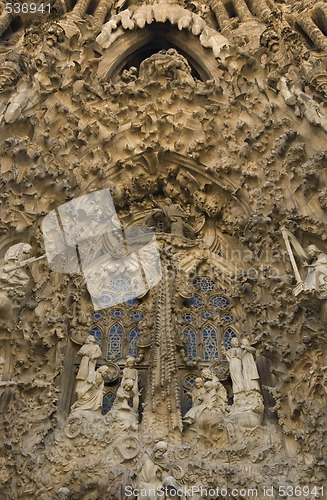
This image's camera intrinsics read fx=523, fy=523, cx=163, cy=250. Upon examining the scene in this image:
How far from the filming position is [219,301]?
346 inches

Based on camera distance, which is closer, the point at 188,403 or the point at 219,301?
the point at 188,403

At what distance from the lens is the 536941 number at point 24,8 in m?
11.6

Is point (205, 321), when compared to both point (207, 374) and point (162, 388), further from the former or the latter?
point (162, 388)

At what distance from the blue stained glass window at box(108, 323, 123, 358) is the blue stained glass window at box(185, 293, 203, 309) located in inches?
48.2

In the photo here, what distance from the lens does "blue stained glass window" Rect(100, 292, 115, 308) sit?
8594mm

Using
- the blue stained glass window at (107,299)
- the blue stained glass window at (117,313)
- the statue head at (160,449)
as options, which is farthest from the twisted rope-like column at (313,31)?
the statue head at (160,449)

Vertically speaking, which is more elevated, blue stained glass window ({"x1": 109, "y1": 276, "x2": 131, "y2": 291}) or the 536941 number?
the 536941 number

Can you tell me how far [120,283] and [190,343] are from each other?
67.8 inches

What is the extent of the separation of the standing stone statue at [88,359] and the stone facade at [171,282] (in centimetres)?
2

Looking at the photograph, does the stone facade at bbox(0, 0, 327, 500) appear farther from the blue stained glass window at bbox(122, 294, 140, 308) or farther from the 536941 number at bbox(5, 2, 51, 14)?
the 536941 number at bbox(5, 2, 51, 14)

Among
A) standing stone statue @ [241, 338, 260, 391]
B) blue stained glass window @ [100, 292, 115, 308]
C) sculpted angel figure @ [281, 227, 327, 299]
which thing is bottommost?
blue stained glass window @ [100, 292, 115, 308]

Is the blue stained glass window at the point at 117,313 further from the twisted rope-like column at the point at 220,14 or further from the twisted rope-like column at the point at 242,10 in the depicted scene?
the twisted rope-like column at the point at 242,10

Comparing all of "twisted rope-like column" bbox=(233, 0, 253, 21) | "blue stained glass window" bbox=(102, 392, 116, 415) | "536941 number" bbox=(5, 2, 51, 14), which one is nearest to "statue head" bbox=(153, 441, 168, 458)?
"blue stained glass window" bbox=(102, 392, 116, 415)

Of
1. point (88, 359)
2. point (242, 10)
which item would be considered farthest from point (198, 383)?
point (242, 10)
